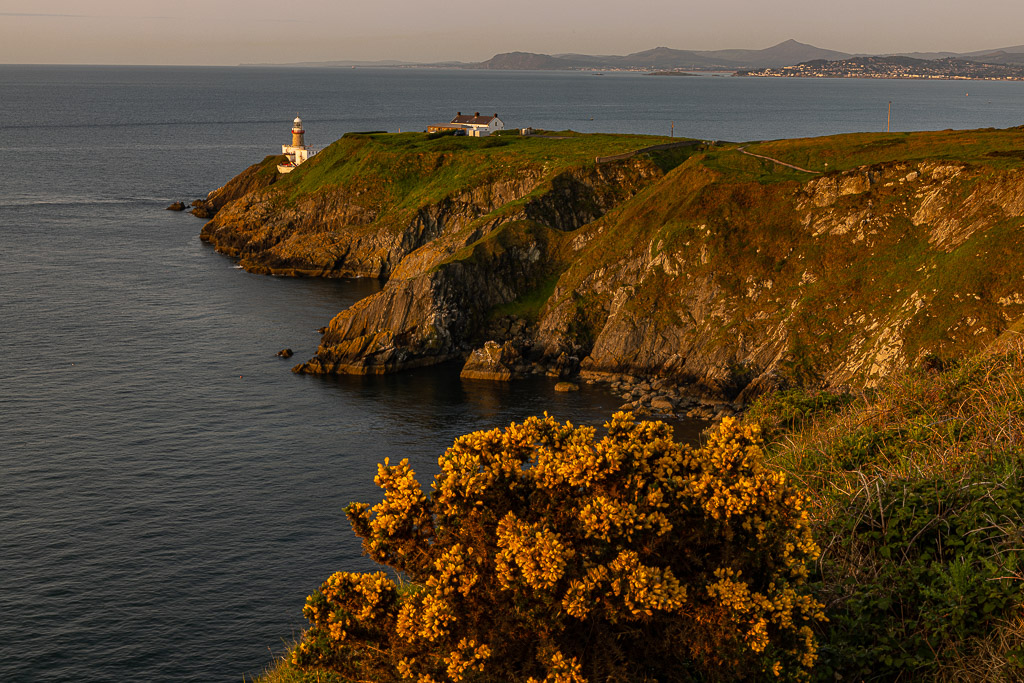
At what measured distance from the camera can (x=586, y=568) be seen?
1653 centimetres

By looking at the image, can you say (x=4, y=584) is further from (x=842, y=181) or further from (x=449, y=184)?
(x=449, y=184)

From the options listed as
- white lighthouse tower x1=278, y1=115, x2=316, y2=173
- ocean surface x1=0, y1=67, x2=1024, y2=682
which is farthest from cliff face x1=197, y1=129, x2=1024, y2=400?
white lighthouse tower x1=278, y1=115, x2=316, y2=173

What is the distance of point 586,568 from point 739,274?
7504 centimetres

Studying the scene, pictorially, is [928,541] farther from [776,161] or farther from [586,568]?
[776,161]

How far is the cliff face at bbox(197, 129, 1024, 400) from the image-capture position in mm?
73312

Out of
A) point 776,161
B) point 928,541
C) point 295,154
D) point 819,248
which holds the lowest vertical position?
point 819,248

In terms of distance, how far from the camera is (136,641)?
142ft

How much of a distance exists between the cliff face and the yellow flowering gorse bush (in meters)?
54.5

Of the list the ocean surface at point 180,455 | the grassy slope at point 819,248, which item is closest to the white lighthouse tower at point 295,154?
the ocean surface at point 180,455

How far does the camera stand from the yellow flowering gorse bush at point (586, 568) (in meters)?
16.2

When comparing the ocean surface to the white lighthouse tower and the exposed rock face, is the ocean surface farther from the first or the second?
the white lighthouse tower

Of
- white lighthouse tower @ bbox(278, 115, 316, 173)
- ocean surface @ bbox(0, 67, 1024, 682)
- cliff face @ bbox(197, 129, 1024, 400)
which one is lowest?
ocean surface @ bbox(0, 67, 1024, 682)

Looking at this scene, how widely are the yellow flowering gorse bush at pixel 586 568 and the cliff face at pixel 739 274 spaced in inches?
2144

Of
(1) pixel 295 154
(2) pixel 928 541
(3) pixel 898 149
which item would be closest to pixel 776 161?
(3) pixel 898 149
